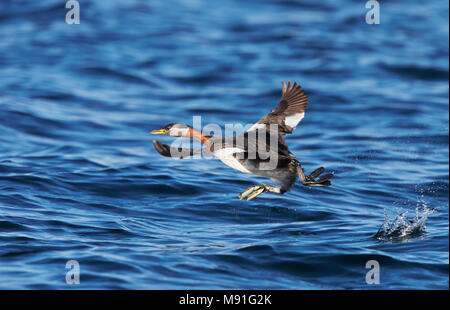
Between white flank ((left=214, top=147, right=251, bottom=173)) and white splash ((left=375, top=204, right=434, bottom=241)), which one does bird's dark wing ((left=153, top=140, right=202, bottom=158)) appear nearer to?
white flank ((left=214, top=147, right=251, bottom=173))


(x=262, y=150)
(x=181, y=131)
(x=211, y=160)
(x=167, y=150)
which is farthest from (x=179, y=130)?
(x=211, y=160)

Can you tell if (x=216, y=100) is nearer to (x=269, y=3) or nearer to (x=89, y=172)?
(x=89, y=172)

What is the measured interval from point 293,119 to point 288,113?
0.53ft

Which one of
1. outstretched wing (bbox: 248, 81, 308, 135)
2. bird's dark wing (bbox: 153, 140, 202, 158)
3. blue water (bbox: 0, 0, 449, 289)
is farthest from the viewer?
outstretched wing (bbox: 248, 81, 308, 135)

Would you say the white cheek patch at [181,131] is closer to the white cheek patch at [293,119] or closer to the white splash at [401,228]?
the white cheek patch at [293,119]

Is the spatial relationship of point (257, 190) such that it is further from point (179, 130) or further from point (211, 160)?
point (211, 160)

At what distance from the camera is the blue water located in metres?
8.21

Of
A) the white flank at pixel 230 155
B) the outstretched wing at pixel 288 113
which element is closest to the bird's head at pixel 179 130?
the white flank at pixel 230 155

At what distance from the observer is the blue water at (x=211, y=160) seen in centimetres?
821

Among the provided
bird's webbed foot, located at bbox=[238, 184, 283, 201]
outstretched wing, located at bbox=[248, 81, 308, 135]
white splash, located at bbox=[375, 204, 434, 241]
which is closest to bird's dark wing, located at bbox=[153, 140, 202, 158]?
bird's webbed foot, located at bbox=[238, 184, 283, 201]

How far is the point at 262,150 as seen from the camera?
7840 millimetres

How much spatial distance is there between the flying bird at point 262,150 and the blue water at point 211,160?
3.38ft

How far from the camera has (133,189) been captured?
37.2ft

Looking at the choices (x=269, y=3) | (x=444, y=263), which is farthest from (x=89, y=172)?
(x=269, y=3)
